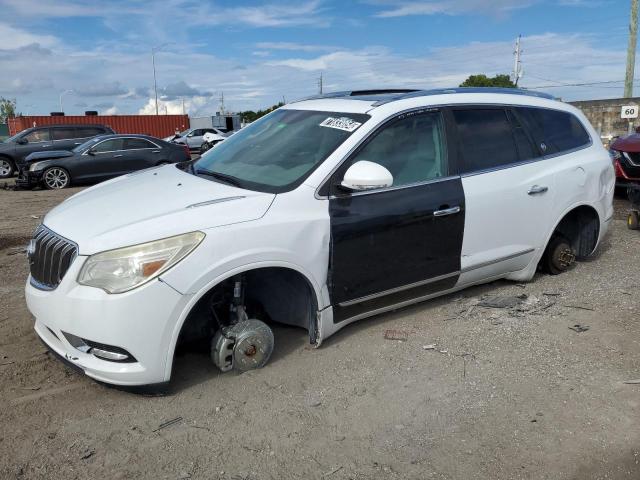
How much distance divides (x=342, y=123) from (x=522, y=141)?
5.55 ft

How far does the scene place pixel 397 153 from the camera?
4090 millimetres

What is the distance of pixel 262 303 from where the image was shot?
402 centimetres

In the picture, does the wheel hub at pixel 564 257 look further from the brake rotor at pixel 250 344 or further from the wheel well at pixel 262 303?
the brake rotor at pixel 250 344

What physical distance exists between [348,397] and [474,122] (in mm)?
2382

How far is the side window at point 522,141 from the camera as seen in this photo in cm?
475

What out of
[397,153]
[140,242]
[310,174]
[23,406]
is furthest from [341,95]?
[23,406]

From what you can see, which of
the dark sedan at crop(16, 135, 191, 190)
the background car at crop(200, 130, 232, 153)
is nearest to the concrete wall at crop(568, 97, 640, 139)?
the background car at crop(200, 130, 232, 153)

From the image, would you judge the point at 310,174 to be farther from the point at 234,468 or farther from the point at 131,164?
the point at 131,164

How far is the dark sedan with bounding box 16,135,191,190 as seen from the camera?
553 inches

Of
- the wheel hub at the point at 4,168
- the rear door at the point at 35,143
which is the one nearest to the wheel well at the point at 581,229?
the rear door at the point at 35,143

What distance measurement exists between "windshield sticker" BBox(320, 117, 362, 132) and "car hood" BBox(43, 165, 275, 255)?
2.70ft

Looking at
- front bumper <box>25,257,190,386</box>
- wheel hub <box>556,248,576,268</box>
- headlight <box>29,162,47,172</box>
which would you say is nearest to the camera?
front bumper <box>25,257,190,386</box>

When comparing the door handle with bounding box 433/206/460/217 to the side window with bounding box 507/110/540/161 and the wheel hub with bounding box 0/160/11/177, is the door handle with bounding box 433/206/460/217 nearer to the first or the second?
the side window with bounding box 507/110/540/161

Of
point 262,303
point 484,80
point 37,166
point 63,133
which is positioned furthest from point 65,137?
point 484,80
